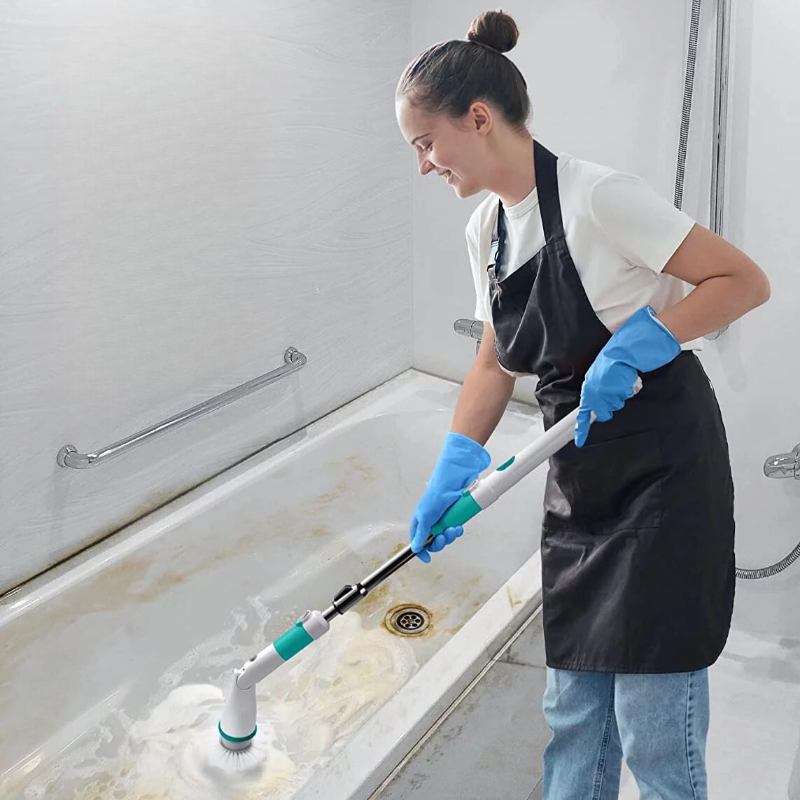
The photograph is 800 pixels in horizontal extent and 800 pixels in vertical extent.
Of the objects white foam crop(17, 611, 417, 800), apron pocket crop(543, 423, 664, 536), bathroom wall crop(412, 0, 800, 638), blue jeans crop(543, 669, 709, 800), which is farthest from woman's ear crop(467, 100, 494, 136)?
white foam crop(17, 611, 417, 800)

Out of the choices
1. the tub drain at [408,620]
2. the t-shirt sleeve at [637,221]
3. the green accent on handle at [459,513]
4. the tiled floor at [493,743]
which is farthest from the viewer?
the tub drain at [408,620]

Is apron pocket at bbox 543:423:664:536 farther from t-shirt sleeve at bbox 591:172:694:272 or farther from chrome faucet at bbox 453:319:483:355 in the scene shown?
chrome faucet at bbox 453:319:483:355

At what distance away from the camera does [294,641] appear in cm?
153

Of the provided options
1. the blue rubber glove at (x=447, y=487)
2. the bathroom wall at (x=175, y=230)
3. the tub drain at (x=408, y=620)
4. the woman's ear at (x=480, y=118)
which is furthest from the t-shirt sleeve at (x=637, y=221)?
the tub drain at (x=408, y=620)

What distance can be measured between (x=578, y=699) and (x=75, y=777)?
0.96m

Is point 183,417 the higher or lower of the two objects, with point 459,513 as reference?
lower

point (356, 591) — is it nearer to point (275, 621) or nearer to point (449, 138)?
point (449, 138)

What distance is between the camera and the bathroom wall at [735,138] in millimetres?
1946

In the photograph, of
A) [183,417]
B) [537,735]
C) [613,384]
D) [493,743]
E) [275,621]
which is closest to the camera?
[613,384]

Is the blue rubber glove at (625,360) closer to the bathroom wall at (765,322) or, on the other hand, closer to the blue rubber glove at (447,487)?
the blue rubber glove at (447,487)

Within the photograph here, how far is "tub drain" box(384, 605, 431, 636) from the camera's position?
88.6 inches

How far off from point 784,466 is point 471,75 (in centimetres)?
107

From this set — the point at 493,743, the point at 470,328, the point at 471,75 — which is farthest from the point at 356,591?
the point at 470,328

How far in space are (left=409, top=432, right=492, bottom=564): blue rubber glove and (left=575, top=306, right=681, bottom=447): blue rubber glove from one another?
262 mm
